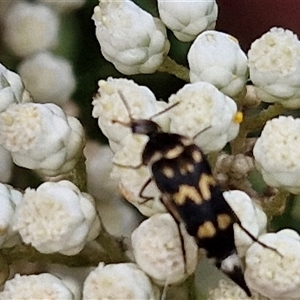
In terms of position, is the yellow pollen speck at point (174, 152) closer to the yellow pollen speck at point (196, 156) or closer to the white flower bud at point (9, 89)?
the yellow pollen speck at point (196, 156)

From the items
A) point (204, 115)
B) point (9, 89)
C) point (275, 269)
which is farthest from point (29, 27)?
point (275, 269)

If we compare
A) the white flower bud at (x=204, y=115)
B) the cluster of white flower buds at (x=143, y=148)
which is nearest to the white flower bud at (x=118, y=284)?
the cluster of white flower buds at (x=143, y=148)

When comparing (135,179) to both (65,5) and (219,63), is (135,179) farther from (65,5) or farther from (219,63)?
(65,5)

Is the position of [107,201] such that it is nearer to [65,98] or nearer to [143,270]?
[65,98]

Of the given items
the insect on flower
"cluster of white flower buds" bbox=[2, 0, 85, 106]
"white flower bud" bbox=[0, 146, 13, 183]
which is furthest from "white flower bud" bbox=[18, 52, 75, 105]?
the insect on flower

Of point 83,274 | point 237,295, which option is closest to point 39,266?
point 83,274

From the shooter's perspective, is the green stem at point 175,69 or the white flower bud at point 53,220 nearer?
the white flower bud at point 53,220

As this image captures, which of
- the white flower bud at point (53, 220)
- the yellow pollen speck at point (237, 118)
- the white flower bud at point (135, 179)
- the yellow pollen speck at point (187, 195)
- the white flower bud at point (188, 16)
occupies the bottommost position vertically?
the white flower bud at point (53, 220)
